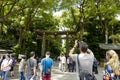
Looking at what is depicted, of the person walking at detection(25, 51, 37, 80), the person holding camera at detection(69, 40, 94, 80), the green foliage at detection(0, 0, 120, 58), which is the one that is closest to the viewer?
the person holding camera at detection(69, 40, 94, 80)

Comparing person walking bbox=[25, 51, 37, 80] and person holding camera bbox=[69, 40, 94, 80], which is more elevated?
person holding camera bbox=[69, 40, 94, 80]

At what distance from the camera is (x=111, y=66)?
6723 millimetres

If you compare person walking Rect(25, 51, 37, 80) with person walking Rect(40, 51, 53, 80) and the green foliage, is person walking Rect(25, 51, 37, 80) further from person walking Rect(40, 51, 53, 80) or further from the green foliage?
the green foliage

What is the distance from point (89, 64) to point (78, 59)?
0.90ft

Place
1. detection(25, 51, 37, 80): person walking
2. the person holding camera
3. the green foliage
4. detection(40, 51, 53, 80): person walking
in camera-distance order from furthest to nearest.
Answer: the green foliage
detection(25, 51, 37, 80): person walking
detection(40, 51, 53, 80): person walking
the person holding camera

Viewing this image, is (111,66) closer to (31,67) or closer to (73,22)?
(31,67)

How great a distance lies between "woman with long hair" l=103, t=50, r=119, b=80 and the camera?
21.6 ft

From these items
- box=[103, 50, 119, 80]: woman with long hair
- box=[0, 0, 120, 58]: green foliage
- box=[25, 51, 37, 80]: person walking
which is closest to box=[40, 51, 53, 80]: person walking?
box=[25, 51, 37, 80]: person walking

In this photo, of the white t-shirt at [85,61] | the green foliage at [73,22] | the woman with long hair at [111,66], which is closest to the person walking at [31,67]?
the woman with long hair at [111,66]

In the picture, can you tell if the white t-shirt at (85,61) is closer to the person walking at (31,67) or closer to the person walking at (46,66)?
the person walking at (46,66)

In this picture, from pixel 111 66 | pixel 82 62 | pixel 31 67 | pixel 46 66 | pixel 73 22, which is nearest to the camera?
pixel 82 62

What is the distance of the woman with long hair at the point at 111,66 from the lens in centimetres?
659

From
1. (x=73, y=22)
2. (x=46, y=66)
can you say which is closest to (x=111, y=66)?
(x=46, y=66)

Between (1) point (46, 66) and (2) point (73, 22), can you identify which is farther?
(2) point (73, 22)
